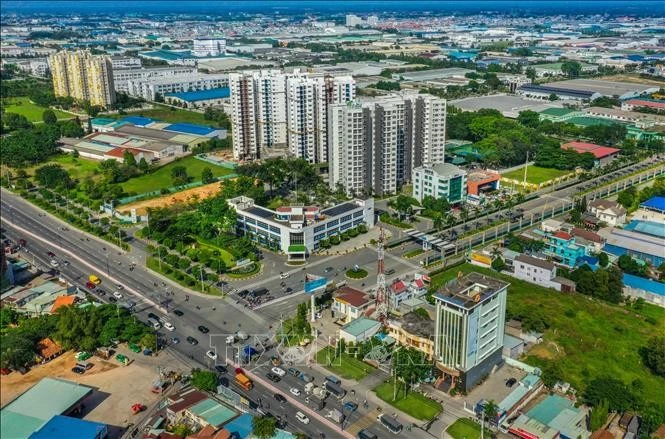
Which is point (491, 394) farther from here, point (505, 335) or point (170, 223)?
point (170, 223)

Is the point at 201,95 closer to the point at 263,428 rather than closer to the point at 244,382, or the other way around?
the point at 244,382

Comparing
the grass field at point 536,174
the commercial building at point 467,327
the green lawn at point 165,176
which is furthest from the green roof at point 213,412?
the grass field at point 536,174

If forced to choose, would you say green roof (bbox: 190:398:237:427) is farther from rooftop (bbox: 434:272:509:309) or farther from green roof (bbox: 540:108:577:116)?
green roof (bbox: 540:108:577:116)

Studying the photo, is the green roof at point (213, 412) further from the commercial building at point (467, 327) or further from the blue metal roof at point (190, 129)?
the blue metal roof at point (190, 129)

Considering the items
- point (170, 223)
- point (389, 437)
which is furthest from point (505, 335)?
point (170, 223)

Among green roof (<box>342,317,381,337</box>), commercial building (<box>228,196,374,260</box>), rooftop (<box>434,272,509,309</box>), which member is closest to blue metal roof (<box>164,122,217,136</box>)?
commercial building (<box>228,196,374,260</box>)

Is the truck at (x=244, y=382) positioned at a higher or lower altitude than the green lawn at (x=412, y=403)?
higher

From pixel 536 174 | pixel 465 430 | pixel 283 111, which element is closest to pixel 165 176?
pixel 283 111
